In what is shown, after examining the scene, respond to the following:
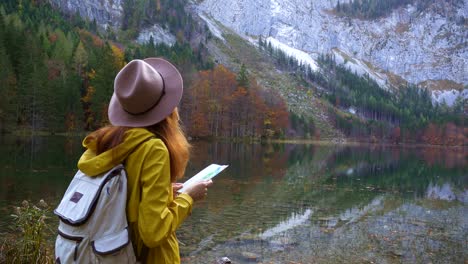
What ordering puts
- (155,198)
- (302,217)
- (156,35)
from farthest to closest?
(156,35) < (302,217) < (155,198)

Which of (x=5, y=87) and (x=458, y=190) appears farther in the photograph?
(x=5, y=87)

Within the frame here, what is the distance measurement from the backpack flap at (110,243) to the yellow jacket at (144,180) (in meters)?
0.12

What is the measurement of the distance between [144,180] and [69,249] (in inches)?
23.9

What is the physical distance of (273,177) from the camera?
80.3 ft

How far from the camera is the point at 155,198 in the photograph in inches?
97.1

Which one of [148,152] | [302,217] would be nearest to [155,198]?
[148,152]

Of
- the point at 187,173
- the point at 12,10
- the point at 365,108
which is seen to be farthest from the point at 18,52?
the point at 365,108

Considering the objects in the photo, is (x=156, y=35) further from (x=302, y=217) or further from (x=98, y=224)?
(x=98, y=224)

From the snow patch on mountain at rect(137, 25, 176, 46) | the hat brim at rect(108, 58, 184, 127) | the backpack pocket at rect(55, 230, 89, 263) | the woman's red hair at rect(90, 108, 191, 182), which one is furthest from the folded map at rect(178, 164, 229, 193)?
the snow patch on mountain at rect(137, 25, 176, 46)

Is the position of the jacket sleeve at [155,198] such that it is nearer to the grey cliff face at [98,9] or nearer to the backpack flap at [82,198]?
the backpack flap at [82,198]

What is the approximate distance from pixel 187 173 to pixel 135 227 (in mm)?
19824

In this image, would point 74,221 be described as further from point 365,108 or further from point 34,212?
point 365,108

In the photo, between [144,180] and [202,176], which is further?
[202,176]

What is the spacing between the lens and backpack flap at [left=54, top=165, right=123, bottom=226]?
235cm
